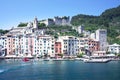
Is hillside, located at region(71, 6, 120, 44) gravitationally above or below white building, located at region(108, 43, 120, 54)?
above

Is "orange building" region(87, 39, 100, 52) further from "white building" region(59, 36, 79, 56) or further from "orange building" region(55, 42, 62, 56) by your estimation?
"orange building" region(55, 42, 62, 56)

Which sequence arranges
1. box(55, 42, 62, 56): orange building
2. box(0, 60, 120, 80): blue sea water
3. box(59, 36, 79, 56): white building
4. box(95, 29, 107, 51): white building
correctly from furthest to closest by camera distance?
box(95, 29, 107, 51): white building → box(55, 42, 62, 56): orange building → box(59, 36, 79, 56): white building → box(0, 60, 120, 80): blue sea water

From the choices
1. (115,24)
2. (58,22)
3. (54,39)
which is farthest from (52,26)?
(115,24)

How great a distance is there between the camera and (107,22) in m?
126

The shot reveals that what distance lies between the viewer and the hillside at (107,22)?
111625 mm

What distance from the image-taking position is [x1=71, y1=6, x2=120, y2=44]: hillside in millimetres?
111625

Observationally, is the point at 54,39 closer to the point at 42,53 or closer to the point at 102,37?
the point at 42,53

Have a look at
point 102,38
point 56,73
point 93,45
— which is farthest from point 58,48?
point 56,73

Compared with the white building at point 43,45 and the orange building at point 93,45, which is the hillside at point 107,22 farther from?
the white building at point 43,45

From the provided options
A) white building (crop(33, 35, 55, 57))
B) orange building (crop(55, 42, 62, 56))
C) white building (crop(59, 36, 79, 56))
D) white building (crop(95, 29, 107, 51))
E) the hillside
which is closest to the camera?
white building (crop(59, 36, 79, 56))

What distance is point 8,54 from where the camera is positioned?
93.4 meters

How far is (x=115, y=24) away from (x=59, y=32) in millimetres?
30040

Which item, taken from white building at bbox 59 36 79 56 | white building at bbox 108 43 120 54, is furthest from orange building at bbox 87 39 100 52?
white building at bbox 59 36 79 56

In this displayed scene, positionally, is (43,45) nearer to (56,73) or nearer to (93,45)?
(93,45)
